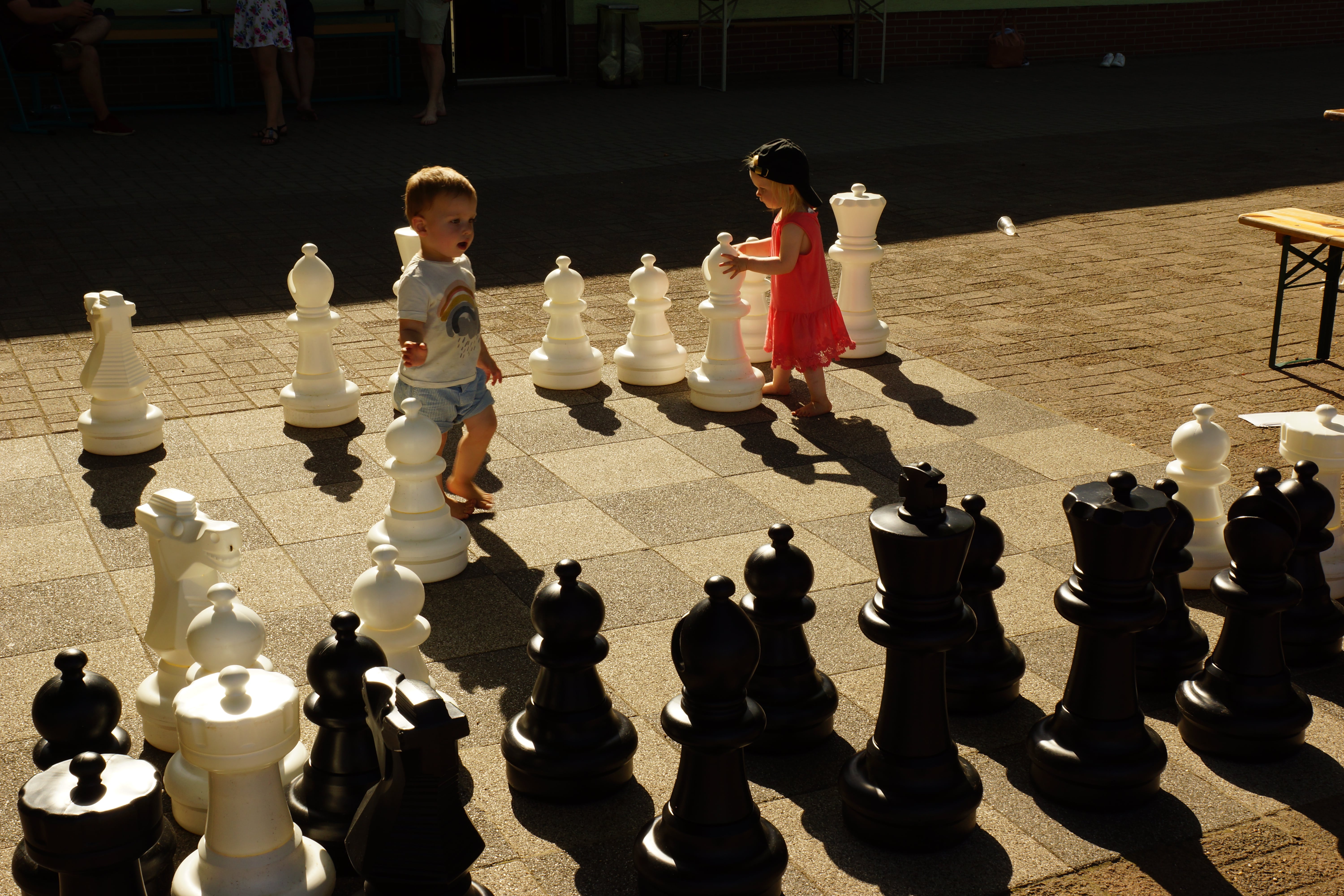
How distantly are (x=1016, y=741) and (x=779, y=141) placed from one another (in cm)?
290

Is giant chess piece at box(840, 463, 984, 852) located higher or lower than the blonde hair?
lower

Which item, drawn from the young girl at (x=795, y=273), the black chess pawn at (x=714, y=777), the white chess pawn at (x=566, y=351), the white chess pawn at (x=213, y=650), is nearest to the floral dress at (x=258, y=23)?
the white chess pawn at (x=566, y=351)

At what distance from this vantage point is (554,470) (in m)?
4.74

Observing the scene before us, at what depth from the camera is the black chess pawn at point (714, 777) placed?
2242mm

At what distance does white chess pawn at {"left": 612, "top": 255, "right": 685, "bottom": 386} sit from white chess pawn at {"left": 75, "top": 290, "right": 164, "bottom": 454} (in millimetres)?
1976

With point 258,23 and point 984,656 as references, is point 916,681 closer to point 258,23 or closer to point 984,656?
point 984,656

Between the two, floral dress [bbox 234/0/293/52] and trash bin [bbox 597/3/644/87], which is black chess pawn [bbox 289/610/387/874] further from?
trash bin [bbox 597/3/644/87]

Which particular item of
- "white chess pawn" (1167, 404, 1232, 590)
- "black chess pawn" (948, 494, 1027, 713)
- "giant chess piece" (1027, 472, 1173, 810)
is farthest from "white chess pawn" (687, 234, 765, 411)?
"giant chess piece" (1027, 472, 1173, 810)

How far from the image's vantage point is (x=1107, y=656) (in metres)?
2.67

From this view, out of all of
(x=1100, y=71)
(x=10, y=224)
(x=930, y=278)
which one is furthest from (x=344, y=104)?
(x=1100, y=71)

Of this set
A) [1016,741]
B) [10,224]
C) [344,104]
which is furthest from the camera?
[344,104]

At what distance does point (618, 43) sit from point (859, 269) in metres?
10.1

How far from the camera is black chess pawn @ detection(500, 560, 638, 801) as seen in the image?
2.62 m

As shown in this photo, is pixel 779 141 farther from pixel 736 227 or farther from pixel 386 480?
pixel 736 227
